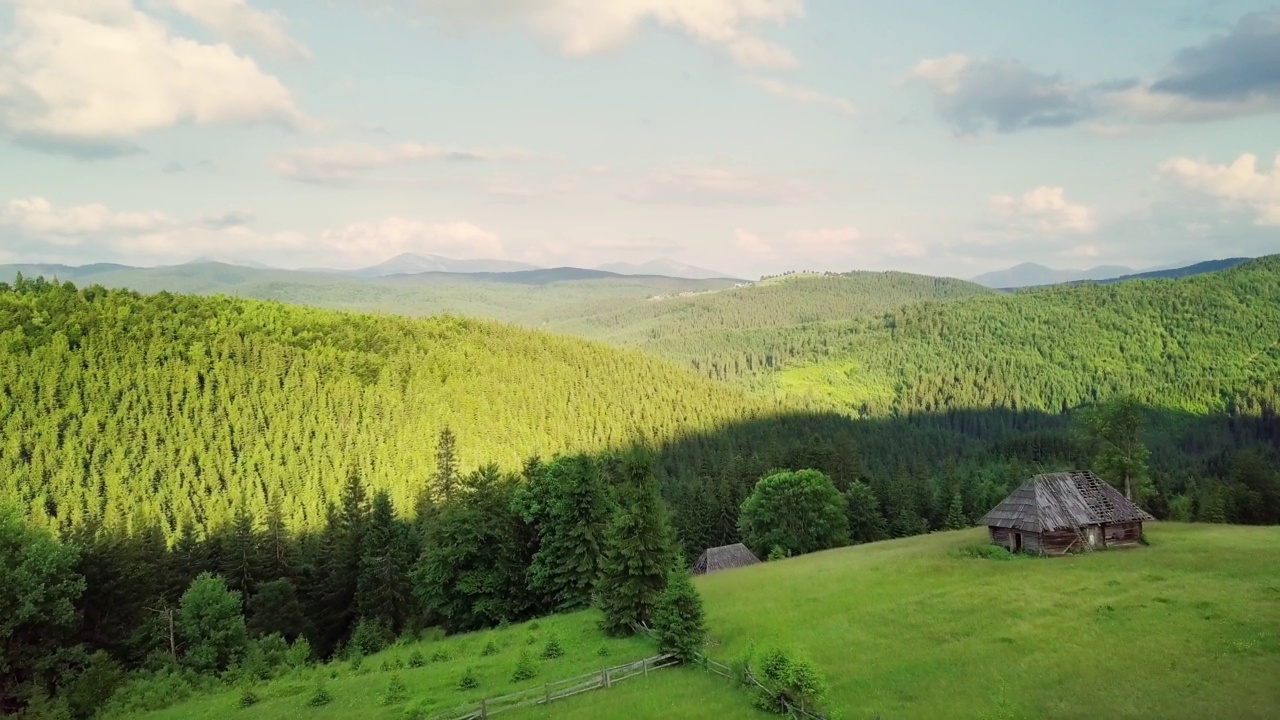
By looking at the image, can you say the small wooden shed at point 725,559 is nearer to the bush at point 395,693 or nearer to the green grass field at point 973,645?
the green grass field at point 973,645

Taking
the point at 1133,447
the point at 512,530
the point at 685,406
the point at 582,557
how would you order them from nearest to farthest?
the point at 582,557 < the point at 512,530 < the point at 1133,447 < the point at 685,406

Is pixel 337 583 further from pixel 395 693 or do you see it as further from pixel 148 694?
pixel 395 693

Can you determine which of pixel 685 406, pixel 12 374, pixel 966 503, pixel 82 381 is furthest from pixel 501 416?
pixel 966 503

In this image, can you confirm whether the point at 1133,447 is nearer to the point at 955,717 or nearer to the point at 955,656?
the point at 955,656

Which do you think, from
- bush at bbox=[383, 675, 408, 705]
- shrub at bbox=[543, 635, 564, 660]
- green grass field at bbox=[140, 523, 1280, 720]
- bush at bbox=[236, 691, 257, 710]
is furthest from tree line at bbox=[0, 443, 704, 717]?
bush at bbox=[383, 675, 408, 705]

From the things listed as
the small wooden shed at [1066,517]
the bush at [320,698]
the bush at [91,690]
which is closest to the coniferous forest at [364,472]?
the bush at [91,690]
